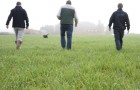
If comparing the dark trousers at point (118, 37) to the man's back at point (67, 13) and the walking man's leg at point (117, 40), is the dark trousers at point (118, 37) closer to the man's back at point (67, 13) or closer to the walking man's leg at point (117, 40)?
the walking man's leg at point (117, 40)

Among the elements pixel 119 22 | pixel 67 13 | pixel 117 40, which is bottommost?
pixel 117 40

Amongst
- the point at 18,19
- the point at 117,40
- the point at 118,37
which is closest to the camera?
the point at 117,40

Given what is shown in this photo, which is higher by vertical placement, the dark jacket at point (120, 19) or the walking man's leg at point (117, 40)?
the dark jacket at point (120, 19)

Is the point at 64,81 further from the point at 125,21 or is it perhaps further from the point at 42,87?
the point at 125,21

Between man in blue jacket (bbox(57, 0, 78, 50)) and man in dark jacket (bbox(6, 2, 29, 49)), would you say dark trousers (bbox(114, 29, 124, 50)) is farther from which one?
man in dark jacket (bbox(6, 2, 29, 49))

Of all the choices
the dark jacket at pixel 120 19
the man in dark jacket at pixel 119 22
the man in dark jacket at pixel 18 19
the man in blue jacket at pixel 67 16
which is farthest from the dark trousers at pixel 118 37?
the man in dark jacket at pixel 18 19

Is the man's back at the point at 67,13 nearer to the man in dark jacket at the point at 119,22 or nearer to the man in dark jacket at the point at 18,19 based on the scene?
the man in dark jacket at the point at 119,22

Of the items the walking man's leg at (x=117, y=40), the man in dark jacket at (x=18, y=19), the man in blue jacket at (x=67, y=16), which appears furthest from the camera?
the man in dark jacket at (x=18, y=19)

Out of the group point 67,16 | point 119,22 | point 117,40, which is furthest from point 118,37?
point 67,16

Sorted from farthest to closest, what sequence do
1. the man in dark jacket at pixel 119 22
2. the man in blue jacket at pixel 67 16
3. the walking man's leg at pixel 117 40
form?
the man in blue jacket at pixel 67 16 < the man in dark jacket at pixel 119 22 < the walking man's leg at pixel 117 40

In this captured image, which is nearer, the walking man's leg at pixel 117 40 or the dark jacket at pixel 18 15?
the walking man's leg at pixel 117 40

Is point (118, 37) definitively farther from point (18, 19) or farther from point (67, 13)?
point (18, 19)

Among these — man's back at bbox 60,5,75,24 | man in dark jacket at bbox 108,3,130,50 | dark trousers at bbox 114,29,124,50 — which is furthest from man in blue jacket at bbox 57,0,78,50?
dark trousers at bbox 114,29,124,50

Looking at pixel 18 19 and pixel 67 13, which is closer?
pixel 67 13
